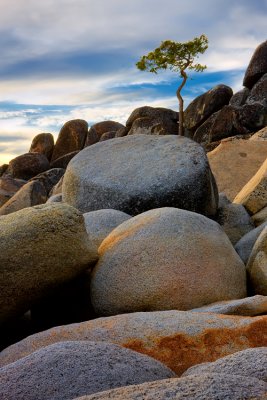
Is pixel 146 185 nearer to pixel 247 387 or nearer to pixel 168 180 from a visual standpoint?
pixel 168 180

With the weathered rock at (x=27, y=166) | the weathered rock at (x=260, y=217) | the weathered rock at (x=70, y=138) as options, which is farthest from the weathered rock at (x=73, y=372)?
the weathered rock at (x=70, y=138)

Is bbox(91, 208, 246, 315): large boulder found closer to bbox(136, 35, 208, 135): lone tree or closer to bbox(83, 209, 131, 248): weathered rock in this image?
bbox(83, 209, 131, 248): weathered rock

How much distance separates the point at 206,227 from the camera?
24.6ft

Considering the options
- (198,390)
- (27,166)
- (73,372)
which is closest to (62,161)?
(27,166)

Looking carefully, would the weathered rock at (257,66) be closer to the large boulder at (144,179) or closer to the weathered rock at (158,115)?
the weathered rock at (158,115)

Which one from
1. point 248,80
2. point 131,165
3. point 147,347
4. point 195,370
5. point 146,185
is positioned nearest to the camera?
point 195,370

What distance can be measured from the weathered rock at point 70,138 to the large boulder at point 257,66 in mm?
12981

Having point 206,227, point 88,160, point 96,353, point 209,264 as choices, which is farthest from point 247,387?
point 88,160

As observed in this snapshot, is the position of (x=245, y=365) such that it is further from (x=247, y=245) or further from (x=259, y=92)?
(x=259, y=92)

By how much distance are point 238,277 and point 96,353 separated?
13.1 ft

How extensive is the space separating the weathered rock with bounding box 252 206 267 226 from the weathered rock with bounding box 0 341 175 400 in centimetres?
711

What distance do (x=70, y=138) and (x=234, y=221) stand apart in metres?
34.7

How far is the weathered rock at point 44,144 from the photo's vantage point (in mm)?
45125

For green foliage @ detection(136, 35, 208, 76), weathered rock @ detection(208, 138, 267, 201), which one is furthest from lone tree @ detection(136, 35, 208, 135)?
weathered rock @ detection(208, 138, 267, 201)
